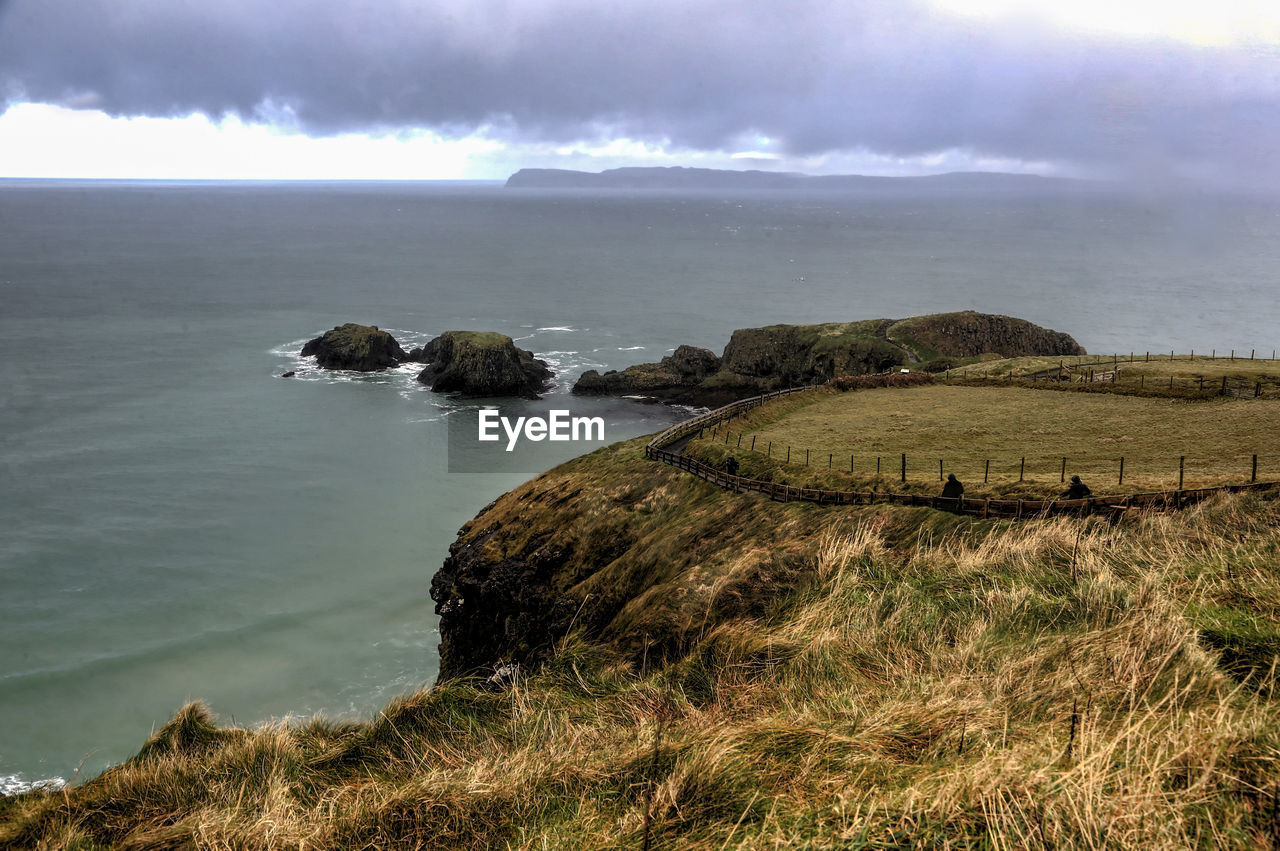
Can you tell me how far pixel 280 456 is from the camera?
58.6 metres

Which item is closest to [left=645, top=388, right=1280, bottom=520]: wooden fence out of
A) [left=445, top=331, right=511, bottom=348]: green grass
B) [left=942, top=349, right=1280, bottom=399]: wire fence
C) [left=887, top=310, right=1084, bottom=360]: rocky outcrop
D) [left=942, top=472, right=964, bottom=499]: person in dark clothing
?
[left=942, top=472, right=964, bottom=499]: person in dark clothing

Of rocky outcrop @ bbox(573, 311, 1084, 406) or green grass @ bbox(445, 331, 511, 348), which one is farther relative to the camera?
green grass @ bbox(445, 331, 511, 348)

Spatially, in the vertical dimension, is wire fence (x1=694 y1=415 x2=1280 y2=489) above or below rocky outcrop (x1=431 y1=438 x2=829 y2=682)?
above

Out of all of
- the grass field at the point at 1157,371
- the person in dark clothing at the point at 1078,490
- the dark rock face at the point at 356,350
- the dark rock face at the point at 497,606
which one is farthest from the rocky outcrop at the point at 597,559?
the dark rock face at the point at 356,350

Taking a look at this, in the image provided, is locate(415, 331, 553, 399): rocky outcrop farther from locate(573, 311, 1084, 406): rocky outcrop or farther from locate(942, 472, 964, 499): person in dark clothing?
locate(942, 472, 964, 499): person in dark clothing

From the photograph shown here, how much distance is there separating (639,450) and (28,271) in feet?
504

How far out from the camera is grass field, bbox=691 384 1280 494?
24719 mm

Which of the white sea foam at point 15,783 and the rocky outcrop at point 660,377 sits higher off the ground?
the rocky outcrop at point 660,377

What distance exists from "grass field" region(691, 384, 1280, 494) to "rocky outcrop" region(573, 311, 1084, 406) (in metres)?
34.9

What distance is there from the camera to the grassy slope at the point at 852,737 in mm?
5645

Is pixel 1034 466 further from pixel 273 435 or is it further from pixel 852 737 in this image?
pixel 273 435

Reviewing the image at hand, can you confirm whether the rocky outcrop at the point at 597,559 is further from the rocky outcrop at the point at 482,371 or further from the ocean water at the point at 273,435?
the rocky outcrop at the point at 482,371

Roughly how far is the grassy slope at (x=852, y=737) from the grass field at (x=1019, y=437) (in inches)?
443

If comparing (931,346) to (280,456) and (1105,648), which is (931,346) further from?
(1105,648)
